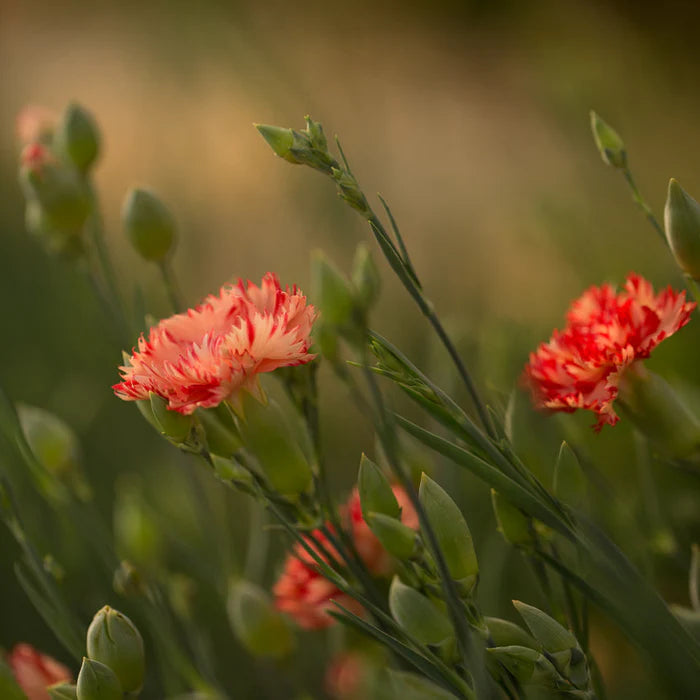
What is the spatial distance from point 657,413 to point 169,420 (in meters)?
0.15

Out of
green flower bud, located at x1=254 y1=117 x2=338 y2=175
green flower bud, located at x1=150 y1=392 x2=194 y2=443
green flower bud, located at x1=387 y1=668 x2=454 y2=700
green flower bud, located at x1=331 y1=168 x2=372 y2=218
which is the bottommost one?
green flower bud, located at x1=387 y1=668 x2=454 y2=700

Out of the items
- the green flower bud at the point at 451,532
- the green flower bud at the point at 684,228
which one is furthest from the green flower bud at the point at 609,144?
the green flower bud at the point at 451,532

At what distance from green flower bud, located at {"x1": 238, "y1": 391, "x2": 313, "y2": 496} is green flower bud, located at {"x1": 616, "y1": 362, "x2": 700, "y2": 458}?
10 centimetres

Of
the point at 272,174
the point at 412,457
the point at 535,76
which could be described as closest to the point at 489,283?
the point at 535,76

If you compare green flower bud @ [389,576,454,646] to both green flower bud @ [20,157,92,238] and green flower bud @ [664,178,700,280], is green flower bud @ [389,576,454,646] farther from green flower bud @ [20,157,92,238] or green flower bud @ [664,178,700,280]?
green flower bud @ [20,157,92,238]

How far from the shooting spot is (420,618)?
224mm

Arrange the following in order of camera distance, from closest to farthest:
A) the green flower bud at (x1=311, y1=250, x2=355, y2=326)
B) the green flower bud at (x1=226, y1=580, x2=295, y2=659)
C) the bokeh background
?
the green flower bud at (x1=311, y1=250, x2=355, y2=326) < the green flower bud at (x1=226, y1=580, x2=295, y2=659) < the bokeh background

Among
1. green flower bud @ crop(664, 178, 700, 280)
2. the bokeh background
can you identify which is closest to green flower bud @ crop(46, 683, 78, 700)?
the bokeh background

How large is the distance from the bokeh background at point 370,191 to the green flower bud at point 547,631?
0.06 metres

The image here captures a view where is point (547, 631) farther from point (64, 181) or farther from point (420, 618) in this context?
point (64, 181)

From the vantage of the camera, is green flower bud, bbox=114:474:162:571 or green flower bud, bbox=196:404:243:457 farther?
green flower bud, bbox=114:474:162:571

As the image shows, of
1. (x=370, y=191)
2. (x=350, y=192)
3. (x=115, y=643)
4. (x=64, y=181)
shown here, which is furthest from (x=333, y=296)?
(x=370, y=191)

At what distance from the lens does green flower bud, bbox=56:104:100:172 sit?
438 millimetres

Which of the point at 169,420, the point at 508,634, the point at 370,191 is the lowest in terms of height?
the point at 508,634
